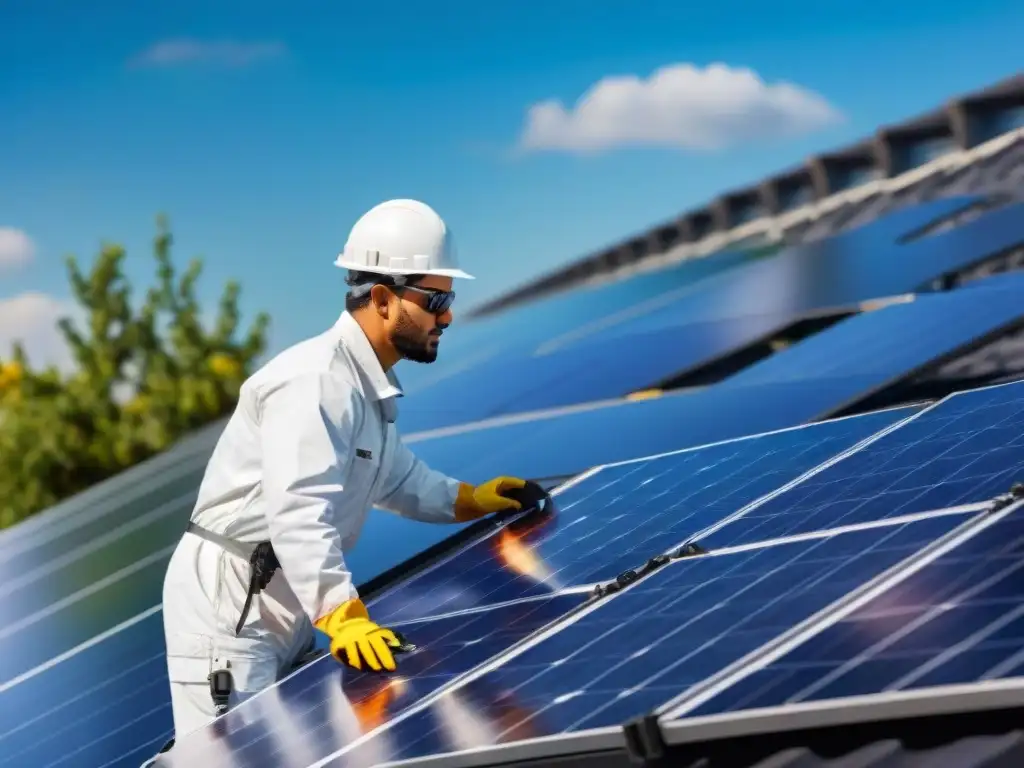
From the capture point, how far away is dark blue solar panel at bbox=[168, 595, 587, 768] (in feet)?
18.1

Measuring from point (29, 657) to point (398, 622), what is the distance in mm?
2869

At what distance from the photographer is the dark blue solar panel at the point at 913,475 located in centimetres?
558

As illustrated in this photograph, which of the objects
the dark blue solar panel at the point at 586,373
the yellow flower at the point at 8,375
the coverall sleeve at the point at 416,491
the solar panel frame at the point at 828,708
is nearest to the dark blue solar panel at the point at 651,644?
the solar panel frame at the point at 828,708

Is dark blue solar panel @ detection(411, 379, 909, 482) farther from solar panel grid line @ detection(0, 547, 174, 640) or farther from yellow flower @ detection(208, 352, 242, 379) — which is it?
yellow flower @ detection(208, 352, 242, 379)

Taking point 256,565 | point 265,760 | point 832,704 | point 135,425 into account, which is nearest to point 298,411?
point 256,565

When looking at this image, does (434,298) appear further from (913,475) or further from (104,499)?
(104,499)

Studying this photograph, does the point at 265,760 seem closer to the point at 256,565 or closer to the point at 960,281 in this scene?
the point at 256,565

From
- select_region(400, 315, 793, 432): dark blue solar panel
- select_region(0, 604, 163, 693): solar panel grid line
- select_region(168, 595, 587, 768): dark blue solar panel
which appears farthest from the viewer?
select_region(400, 315, 793, 432): dark blue solar panel

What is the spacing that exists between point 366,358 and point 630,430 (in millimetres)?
3835

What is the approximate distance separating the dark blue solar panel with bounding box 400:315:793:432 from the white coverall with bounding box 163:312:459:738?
574 centimetres

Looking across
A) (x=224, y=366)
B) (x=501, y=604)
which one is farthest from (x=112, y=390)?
(x=501, y=604)

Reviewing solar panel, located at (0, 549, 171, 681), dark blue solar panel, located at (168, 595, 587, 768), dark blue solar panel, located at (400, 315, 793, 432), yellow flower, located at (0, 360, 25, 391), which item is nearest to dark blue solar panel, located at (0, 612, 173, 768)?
solar panel, located at (0, 549, 171, 681)

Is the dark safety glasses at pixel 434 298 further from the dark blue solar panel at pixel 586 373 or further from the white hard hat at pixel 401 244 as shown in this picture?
the dark blue solar panel at pixel 586 373

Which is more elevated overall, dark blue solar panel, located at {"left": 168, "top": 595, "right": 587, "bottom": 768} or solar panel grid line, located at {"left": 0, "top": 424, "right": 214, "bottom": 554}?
solar panel grid line, located at {"left": 0, "top": 424, "right": 214, "bottom": 554}
